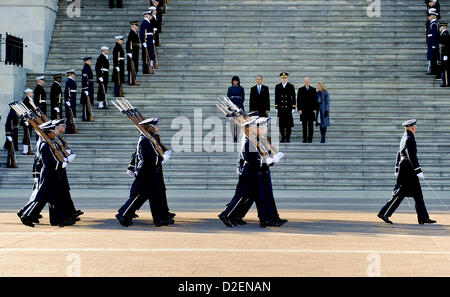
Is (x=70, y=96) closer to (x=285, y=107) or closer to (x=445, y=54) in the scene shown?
(x=285, y=107)

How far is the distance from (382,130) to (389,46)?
4876mm

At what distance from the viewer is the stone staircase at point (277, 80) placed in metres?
23.6

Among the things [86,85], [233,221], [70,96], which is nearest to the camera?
[233,221]

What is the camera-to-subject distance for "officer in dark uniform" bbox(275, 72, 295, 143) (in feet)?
81.3

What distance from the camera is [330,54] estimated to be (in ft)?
97.8

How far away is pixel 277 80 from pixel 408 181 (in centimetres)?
1311

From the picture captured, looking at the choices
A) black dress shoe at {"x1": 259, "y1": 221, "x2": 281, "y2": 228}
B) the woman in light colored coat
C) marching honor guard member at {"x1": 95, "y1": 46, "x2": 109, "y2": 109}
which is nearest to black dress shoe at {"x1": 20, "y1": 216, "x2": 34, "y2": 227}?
black dress shoe at {"x1": 259, "y1": 221, "x2": 281, "y2": 228}

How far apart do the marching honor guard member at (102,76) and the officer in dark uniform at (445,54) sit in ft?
33.0

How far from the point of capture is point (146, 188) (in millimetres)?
16094

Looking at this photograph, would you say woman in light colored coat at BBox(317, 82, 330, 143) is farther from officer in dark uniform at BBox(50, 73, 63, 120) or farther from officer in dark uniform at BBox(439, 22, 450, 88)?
officer in dark uniform at BBox(50, 73, 63, 120)

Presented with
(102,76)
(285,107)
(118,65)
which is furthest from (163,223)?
(118,65)

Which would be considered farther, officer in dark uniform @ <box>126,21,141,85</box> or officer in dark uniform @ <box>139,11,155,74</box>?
officer in dark uniform @ <box>139,11,155,74</box>

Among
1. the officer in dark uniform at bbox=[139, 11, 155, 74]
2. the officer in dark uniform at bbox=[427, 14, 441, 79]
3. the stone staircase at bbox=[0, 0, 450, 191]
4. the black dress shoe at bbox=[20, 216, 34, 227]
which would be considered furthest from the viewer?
the officer in dark uniform at bbox=[139, 11, 155, 74]
